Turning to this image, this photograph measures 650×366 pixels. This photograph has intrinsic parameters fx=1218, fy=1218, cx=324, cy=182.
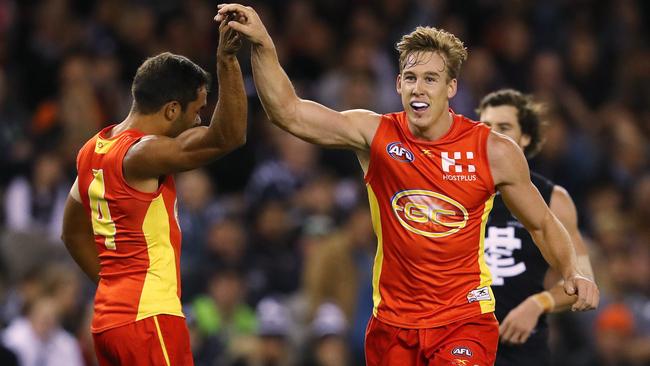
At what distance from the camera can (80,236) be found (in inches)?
245

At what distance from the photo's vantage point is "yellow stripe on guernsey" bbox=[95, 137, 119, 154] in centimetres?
568

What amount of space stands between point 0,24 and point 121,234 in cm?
710

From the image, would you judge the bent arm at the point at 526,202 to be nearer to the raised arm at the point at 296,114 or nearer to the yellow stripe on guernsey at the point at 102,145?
the raised arm at the point at 296,114

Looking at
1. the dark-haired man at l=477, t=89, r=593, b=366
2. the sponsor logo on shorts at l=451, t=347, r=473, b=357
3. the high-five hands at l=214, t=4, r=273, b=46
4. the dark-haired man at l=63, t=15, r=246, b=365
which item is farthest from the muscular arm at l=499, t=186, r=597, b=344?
the high-five hands at l=214, t=4, r=273, b=46

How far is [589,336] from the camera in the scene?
11148mm

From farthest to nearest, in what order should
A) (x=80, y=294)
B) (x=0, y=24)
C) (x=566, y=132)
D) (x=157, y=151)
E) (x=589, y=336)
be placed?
(x=566, y=132) < (x=0, y=24) < (x=589, y=336) < (x=80, y=294) < (x=157, y=151)

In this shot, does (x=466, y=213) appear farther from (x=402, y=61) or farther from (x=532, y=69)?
(x=532, y=69)

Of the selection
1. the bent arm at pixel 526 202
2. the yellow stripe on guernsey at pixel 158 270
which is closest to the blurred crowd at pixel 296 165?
the yellow stripe on guernsey at pixel 158 270

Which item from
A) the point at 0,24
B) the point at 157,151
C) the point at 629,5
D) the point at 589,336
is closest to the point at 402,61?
the point at 157,151

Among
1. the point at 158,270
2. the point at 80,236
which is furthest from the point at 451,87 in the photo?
the point at 80,236

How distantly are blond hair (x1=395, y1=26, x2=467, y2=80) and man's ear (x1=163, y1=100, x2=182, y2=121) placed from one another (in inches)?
43.8

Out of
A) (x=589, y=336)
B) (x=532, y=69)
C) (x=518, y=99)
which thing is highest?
(x=532, y=69)

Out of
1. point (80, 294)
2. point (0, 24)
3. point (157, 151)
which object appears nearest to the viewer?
point (157, 151)

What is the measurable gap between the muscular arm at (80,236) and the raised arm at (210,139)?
69 cm
